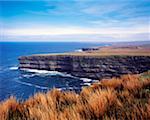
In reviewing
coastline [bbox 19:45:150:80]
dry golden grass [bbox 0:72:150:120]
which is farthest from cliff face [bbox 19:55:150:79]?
dry golden grass [bbox 0:72:150:120]

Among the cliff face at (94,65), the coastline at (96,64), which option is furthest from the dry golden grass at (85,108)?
the cliff face at (94,65)

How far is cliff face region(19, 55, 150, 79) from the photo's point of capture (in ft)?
260

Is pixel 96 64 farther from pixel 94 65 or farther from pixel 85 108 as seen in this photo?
pixel 85 108

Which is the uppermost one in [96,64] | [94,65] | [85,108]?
[85,108]

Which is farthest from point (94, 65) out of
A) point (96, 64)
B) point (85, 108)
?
point (85, 108)

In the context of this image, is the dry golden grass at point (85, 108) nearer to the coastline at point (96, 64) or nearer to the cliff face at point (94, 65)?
the coastline at point (96, 64)

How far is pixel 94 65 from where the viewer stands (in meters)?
83.7

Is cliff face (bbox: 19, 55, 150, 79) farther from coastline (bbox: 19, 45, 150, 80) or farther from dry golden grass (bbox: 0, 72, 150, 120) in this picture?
dry golden grass (bbox: 0, 72, 150, 120)

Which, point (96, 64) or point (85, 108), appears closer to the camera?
point (85, 108)

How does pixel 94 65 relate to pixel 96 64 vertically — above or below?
below

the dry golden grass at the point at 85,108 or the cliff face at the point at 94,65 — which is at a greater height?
the dry golden grass at the point at 85,108

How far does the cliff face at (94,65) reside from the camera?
260ft

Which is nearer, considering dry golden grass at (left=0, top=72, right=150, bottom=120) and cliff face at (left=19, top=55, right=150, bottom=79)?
dry golden grass at (left=0, top=72, right=150, bottom=120)

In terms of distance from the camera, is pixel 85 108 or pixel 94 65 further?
pixel 94 65
